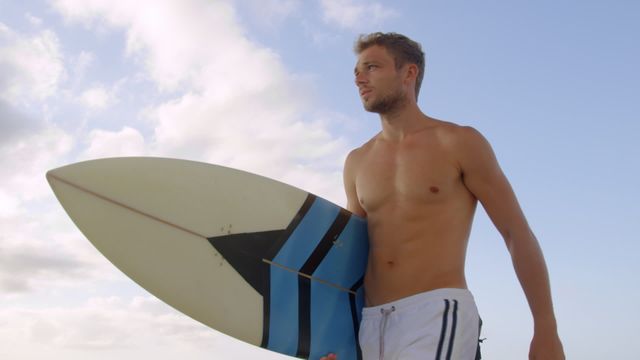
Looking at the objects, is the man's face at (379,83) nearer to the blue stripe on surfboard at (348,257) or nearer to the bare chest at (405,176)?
the bare chest at (405,176)

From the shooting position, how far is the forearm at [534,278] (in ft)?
9.22

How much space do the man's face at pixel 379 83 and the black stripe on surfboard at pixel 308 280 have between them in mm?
664

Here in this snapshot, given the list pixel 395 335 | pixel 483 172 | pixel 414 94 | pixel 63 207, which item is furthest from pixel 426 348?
pixel 63 207

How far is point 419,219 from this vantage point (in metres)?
3.04

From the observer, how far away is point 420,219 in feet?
9.98

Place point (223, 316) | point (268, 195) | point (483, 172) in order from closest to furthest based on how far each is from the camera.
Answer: point (483, 172)
point (223, 316)
point (268, 195)

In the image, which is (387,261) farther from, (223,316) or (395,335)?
(223,316)

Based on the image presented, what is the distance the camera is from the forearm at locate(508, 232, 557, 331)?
2.81 m

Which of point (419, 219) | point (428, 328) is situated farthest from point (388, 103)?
point (428, 328)

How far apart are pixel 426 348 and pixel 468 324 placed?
11.1 inches

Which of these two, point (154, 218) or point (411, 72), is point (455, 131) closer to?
point (411, 72)

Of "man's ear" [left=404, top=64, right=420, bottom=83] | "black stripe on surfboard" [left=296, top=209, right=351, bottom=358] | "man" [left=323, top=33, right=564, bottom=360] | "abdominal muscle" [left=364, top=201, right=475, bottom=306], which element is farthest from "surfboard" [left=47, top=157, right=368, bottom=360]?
"man's ear" [left=404, top=64, right=420, bottom=83]

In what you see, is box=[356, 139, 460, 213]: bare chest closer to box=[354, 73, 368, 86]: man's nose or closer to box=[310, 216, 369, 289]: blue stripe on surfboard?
box=[310, 216, 369, 289]: blue stripe on surfboard

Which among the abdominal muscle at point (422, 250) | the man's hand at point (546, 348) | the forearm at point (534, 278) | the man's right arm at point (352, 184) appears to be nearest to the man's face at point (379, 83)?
the man's right arm at point (352, 184)
